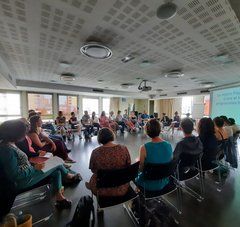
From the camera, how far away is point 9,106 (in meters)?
7.67

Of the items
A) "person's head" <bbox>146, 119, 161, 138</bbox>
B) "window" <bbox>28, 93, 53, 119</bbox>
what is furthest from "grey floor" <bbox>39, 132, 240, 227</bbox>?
"window" <bbox>28, 93, 53, 119</bbox>

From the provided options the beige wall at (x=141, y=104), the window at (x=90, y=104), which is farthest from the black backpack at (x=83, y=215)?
the beige wall at (x=141, y=104)

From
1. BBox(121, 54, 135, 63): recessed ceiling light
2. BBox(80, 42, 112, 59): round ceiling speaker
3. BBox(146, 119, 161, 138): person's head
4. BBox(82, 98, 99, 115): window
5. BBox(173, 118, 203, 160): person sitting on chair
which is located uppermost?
BBox(121, 54, 135, 63): recessed ceiling light

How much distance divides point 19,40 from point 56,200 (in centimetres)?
279

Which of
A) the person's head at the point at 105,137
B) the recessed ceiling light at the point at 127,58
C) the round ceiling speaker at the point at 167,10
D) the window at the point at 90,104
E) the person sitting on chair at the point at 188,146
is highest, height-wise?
the round ceiling speaker at the point at 167,10

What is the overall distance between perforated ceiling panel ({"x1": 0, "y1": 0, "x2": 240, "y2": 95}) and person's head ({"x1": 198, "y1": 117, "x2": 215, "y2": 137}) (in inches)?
56.2

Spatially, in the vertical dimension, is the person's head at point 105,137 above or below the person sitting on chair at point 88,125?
above

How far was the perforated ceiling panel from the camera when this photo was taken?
171 centimetres

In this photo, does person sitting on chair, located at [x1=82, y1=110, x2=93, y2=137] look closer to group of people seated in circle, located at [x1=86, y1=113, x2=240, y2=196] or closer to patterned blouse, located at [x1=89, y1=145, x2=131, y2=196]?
group of people seated in circle, located at [x1=86, y1=113, x2=240, y2=196]

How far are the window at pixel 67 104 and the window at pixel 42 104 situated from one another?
593mm

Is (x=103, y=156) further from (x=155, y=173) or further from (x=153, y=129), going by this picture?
(x=153, y=129)

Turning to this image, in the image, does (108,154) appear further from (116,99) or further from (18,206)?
(116,99)

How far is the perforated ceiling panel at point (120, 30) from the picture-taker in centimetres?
171

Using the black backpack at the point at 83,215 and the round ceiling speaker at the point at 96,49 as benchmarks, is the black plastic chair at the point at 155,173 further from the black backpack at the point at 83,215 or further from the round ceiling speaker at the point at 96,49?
the round ceiling speaker at the point at 96,49
